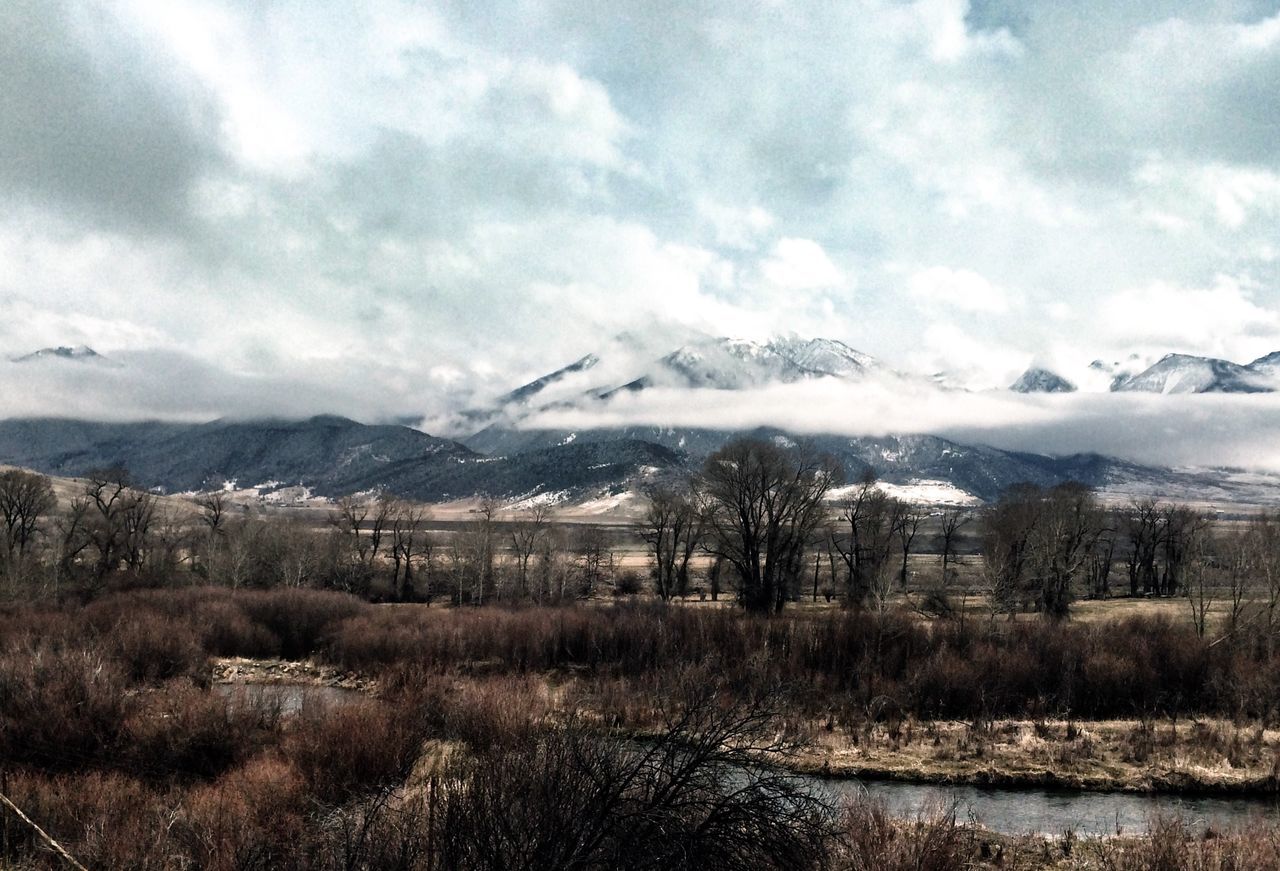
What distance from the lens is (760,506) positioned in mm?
69250

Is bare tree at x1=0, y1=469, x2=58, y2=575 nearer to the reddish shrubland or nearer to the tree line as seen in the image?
the tree line

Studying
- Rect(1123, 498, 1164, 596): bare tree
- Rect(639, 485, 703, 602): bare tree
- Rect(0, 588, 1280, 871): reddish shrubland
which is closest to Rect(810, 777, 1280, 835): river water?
Rect(0, 588, 1280, 871): reddish shrubland

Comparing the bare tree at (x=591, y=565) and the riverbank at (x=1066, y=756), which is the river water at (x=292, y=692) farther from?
the bare tree at (x=591, y=565)

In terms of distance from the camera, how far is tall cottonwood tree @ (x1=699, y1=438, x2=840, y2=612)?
6769cm

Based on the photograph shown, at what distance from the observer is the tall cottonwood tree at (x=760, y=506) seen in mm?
67688

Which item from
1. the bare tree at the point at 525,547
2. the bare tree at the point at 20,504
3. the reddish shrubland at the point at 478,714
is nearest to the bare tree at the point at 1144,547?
the reddish shrubland at the point at 478,714

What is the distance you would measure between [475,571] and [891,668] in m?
62.1

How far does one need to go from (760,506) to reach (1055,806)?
4442 cm

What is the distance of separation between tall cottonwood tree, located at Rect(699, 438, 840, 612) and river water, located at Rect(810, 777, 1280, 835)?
127 ft

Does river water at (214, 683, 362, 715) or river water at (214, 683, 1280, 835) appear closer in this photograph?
river water at (214, 683, 1280, 835)

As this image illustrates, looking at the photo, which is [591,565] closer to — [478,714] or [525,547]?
[525,547]

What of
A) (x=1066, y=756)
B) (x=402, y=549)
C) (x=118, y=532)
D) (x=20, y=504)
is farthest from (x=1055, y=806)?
(x=20, y=504)

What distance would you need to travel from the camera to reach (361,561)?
291 ft

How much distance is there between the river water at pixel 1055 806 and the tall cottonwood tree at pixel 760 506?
38748mm
